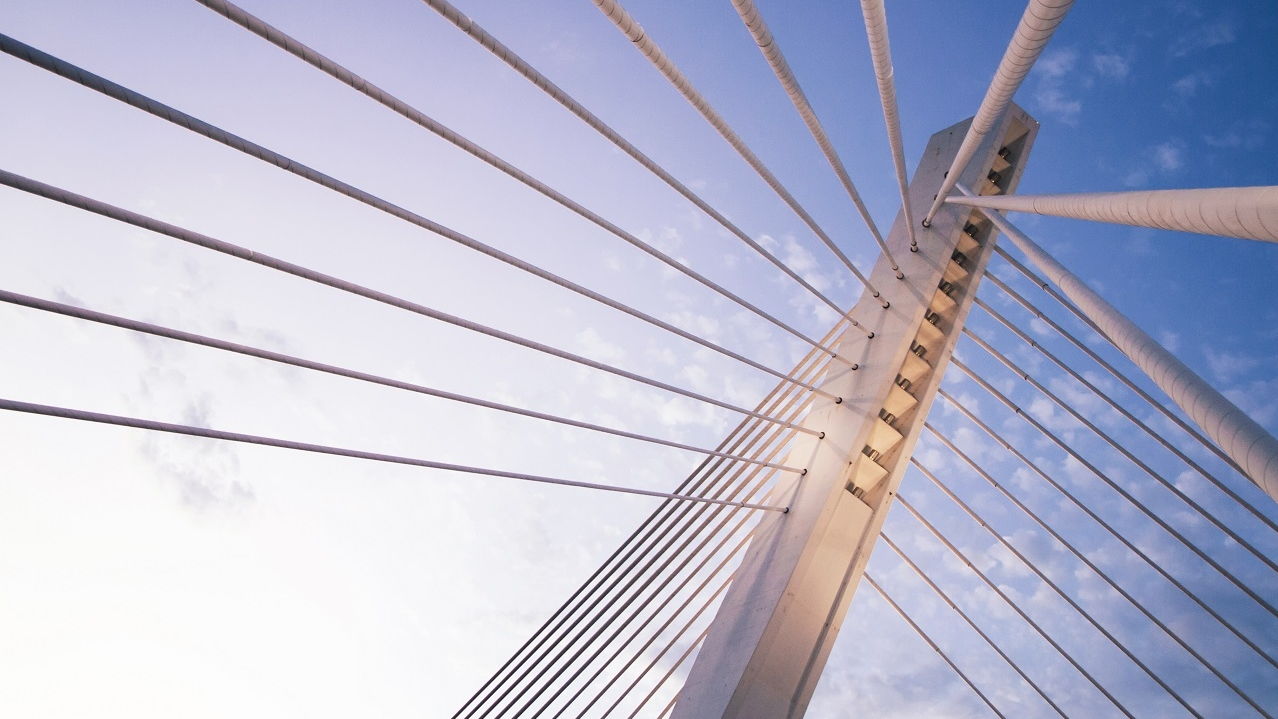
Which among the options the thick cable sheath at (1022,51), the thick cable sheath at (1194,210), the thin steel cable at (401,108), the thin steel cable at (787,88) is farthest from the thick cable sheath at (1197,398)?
the thin steel cable at (401,108)

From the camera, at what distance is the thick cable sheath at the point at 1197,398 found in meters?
1.83

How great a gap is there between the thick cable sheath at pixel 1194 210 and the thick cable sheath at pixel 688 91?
133cm

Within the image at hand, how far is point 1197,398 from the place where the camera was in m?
2.08

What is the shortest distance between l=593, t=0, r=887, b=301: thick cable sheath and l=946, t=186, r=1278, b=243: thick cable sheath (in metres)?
1.33

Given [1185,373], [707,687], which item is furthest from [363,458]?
[707,687]

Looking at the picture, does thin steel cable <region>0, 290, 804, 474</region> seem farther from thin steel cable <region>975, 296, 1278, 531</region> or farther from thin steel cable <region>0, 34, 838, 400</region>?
thin steel cable <region>975, 296, 1278, 531</region>

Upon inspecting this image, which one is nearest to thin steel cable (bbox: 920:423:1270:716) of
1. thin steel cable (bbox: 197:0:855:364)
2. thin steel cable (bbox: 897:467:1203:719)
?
thin steel cable (bbox: 897:467:1203:719)

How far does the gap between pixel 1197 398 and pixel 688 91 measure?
1914 millimetres

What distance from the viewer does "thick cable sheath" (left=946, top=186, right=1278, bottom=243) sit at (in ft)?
4.65

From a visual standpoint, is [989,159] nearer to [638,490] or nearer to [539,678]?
[638,490]

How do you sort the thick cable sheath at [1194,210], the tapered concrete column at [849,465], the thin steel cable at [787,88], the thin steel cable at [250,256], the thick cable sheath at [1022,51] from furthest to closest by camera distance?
the tapered concrete column at [849,465]
the thin steel cable at [787,88]
the thick cable sheath at [1022,51]
the thin steel cable at [250,256]
the thick cable sheath at [1194,210]

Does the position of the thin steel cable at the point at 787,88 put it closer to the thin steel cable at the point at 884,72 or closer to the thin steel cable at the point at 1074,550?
the thin steel cable at the point at 884,72

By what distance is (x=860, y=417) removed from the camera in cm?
521

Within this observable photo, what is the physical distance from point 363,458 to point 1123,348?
2.60 metres
